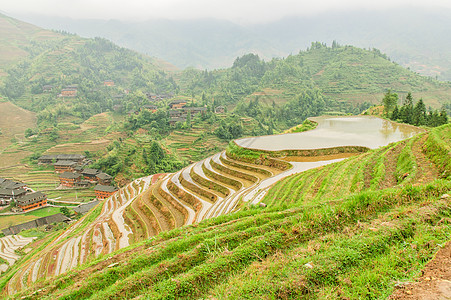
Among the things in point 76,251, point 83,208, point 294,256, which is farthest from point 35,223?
point 294,256

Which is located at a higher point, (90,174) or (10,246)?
(90,174)

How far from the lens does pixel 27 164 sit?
1688 inches

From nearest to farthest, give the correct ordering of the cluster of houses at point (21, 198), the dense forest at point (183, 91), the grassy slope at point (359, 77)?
the cluster of houses at point (21, 198) → the dense forest at point (183, 91) → the grassy slope at point (359, 77)

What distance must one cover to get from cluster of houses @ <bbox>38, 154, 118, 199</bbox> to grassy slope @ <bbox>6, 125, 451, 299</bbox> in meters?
31.0

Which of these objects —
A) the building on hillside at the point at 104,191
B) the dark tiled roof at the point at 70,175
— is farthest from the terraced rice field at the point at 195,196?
the dark tiled roof at the point at 70,175

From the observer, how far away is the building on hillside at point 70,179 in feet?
120

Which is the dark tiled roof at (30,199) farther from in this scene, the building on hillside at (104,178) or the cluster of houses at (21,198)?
the building on hillside at (104,178)

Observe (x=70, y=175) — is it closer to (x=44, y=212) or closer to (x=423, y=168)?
(x=44, y=212)

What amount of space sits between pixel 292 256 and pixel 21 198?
37303mm

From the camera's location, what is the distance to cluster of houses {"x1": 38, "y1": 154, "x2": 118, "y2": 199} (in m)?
33.3

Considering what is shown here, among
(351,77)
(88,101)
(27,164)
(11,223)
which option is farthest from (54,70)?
(351,77)

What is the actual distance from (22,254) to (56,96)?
66.8 meters

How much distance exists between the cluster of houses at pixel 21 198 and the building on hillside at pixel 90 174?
A: 7.19m

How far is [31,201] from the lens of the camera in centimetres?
2983
